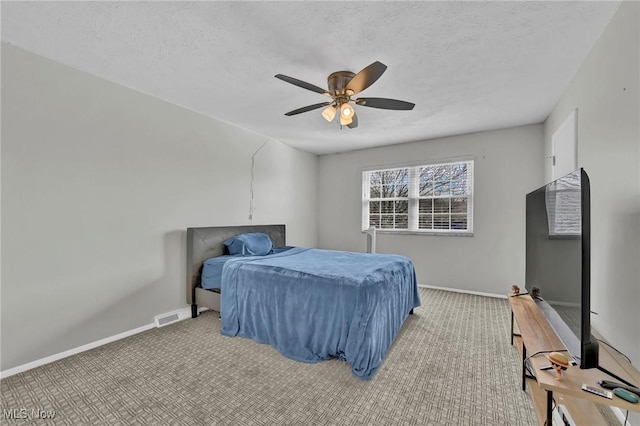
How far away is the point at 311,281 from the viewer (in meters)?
2.37

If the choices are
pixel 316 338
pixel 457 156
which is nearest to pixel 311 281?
pixel 316 338

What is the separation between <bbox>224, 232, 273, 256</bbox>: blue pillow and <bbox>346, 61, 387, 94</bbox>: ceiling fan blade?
230 centimetres

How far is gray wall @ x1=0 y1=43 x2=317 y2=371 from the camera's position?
2121 millimetres

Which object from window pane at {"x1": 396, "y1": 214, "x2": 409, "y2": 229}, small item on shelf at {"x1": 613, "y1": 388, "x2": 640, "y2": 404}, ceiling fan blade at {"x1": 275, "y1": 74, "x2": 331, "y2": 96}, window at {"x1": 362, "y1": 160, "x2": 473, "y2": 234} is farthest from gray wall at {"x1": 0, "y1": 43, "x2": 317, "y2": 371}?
small item on shelf at {"x1": 613, "y1": 388, "x2": 640, "y2": 404}

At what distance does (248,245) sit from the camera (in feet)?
11.7

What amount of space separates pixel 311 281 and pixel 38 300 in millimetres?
2212

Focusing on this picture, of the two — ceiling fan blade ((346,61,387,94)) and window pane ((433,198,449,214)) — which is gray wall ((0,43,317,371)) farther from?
window pane ((433,198,449,214))

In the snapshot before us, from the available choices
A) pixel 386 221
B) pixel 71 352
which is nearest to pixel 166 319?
pixel 71 352

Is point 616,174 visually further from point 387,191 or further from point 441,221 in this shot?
point 387,191

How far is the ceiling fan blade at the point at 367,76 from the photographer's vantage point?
1829 mm

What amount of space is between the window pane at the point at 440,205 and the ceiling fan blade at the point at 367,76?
Result: 3.00 m

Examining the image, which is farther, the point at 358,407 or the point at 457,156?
the point at 457,156

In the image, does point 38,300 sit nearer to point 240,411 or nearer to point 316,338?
point 240,411

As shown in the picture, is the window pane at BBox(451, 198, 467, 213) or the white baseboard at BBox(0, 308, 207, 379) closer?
the white baseboard at BBox(0, 308, 207, 379)
